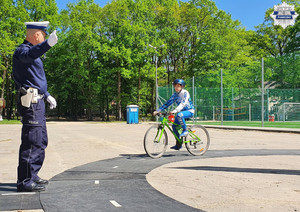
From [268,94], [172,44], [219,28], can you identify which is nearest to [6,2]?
[172,44]

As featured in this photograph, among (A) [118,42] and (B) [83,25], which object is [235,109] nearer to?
(A) [118,42]

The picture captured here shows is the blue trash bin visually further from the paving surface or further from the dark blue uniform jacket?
the dark blue uniform jacket

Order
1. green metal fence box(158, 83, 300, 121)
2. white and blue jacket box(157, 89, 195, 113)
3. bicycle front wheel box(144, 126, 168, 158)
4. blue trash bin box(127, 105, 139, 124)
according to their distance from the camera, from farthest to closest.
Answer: blue trash bin box(127, 105, 139, 124) < green metal fence box(158, 83, 300, 121) < white and blue jacket box(157, 89, 195, 113) < bicycle front wheel box(144, 126, 168, 158)

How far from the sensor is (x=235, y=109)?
2900 centimetres

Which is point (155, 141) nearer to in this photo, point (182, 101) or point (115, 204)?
point (182, 101)

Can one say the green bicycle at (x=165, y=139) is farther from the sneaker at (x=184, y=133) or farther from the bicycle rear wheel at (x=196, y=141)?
the sneaker at (x=184, y=133)

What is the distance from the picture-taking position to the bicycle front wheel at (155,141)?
7282mm

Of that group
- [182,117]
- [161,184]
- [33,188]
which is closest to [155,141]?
[182,117]

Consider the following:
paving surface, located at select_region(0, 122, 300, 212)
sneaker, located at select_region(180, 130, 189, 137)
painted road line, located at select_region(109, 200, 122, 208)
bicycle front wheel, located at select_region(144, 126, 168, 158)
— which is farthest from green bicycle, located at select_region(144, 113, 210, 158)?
painted road line, located at select_region(109, 200, 122, 208)

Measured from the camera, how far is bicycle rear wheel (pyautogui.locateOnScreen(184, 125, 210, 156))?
25.3ft

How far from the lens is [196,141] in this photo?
780 centimetres

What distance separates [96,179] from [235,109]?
25439 millimetres

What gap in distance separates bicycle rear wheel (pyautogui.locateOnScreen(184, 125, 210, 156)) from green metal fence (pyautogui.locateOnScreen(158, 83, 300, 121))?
61.8 ft

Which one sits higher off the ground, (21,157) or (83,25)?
(83,25)
